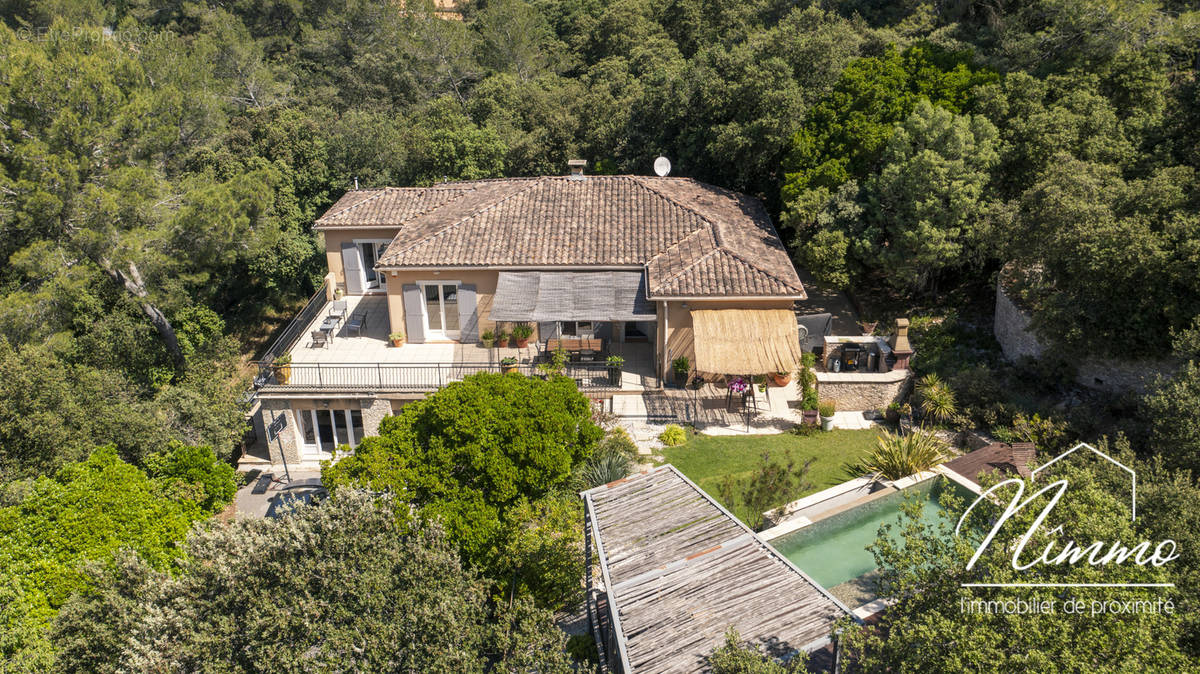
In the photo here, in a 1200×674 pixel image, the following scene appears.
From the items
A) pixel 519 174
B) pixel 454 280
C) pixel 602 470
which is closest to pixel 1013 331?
pixel 602 470

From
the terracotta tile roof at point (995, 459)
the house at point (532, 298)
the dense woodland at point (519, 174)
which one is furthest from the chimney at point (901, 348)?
the terracotta tile roof at point (995, 459)

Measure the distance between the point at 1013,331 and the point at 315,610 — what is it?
89.9ft

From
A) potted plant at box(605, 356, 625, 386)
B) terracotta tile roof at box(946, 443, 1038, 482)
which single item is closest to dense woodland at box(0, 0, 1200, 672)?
terracotta tile roof at box(946, 443, 1038, 482)

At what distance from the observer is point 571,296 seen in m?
29.8

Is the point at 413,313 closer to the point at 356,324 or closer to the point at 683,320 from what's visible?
the point at 356,324

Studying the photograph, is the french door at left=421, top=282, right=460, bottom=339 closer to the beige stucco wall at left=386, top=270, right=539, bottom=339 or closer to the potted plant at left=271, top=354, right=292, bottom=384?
the beige stucco wall at left=386, top=270, right=539, bottom=339

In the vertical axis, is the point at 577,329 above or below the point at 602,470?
above

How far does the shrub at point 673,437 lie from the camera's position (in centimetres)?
2730

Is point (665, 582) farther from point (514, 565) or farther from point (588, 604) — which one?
point (514, 565)

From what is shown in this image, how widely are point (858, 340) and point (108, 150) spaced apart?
120 ft

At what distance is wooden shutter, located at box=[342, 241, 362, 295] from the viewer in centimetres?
3572

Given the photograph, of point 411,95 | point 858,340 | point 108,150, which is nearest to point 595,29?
point 411,95

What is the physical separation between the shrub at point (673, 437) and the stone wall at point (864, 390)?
19.8ft

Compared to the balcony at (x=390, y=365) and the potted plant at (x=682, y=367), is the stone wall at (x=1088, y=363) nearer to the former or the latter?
the potted plant at (x=682, y=367)
